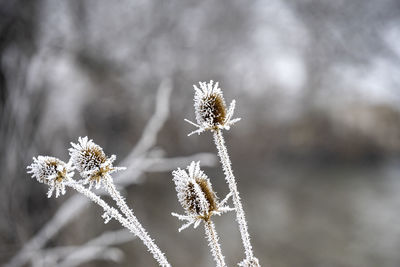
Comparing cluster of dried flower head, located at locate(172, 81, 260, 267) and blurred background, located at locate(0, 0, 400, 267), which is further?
blurred background, located at locate(0, 0, 400, 267)

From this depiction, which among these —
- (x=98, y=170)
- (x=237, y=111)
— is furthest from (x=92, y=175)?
(x=237, y=111)

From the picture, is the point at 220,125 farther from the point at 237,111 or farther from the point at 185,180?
the point at 237,111

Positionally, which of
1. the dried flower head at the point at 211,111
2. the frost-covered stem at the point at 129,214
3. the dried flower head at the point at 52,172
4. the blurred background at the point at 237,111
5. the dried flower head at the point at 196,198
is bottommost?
the frost-covered stem at the point at 129,214

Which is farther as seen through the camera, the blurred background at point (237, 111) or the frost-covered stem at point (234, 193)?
the blurred background at point (237, 111)

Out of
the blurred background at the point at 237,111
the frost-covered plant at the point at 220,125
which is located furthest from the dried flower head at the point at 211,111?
the blurred background at the point at 237,111

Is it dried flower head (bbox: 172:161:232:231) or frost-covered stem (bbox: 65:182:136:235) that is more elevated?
dried flower head (bbox: 172:161:232:231)

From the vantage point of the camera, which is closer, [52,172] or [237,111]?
[52,172]

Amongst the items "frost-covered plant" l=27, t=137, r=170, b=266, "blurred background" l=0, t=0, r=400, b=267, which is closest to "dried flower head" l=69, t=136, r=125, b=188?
"frost-covered plant" l=27, t=137, r=170, b=266

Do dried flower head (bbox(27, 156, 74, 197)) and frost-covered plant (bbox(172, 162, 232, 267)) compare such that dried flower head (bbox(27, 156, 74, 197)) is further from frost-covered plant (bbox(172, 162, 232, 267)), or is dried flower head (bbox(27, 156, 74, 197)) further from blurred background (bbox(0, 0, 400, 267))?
blurred background (bbox(0, 0, 400, 267))

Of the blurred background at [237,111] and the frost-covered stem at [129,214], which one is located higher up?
the blurred background at [237,111]

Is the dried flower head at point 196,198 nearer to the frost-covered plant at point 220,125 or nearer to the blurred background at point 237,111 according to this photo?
the frost-covered plant at point 220,125
